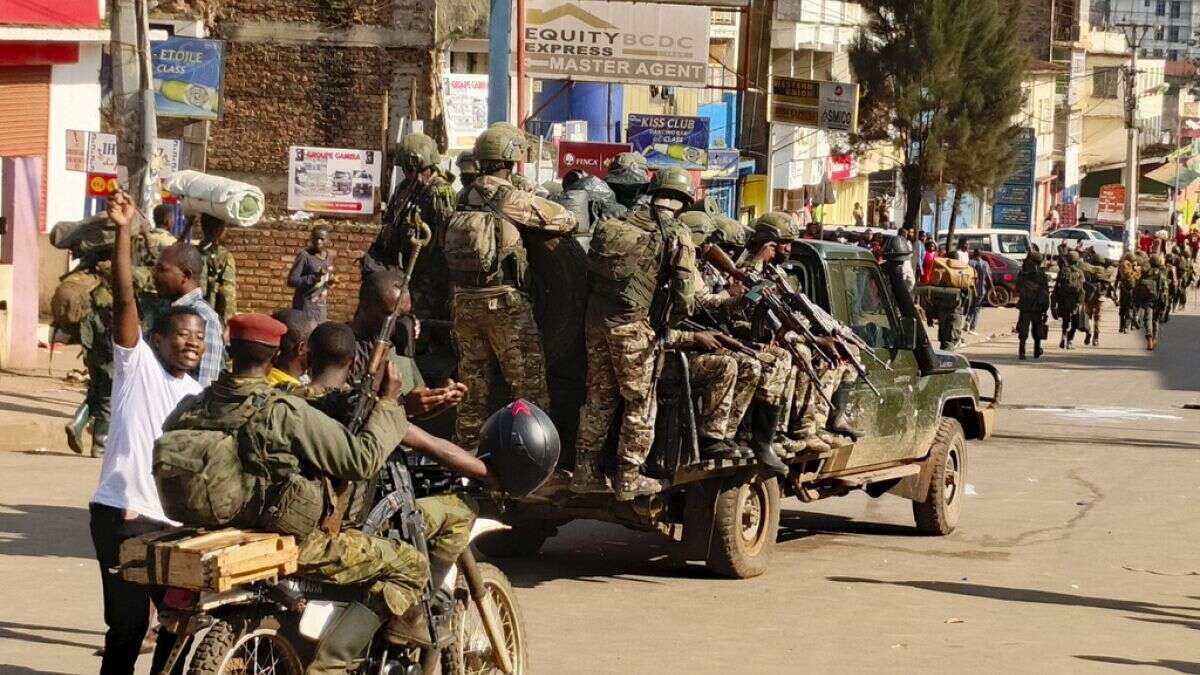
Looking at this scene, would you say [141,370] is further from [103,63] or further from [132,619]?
[103,63]

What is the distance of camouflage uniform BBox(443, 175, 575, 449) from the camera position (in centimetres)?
994

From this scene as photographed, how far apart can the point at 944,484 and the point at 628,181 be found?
11.2 feet

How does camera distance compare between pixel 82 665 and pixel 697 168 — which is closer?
pixel 82 665

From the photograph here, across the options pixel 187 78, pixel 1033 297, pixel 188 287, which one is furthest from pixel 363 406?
pixel 1033 297

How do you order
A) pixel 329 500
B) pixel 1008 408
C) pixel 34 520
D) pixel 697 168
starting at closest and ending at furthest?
pixel 329 500
pixel 34 520
pixel 1008 408
pixel 697 168

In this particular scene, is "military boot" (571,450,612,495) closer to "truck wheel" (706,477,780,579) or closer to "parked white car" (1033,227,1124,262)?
"truck wheel" (706,477,780,579)

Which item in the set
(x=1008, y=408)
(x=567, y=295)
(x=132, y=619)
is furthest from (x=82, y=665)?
(x=1008, y=408)

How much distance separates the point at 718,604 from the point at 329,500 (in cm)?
454

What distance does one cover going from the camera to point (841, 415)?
11508 mm

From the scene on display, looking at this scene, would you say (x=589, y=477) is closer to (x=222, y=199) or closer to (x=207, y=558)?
(x=207, y=558)

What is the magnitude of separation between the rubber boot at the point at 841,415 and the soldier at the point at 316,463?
5590mm

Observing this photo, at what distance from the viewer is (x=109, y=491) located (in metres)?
6.71

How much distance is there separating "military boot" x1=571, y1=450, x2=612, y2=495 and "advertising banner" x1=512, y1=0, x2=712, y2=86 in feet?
52.8

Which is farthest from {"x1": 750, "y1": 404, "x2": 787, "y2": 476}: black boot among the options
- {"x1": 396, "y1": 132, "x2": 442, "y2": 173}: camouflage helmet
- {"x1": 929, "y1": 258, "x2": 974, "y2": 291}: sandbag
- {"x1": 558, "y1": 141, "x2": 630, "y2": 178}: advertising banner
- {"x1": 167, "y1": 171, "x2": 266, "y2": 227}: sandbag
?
{"x1": 929, "y1": 258, "x2": 974, "y2": 291}: sandbag
